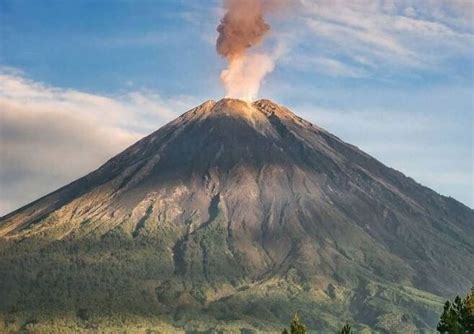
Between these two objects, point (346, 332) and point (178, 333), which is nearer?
point (346, 332)

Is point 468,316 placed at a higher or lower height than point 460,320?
higher

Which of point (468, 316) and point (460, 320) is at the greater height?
point (468, 316)

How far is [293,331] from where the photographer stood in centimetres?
5462

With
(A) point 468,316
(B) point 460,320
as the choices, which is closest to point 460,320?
(B) point 460,320

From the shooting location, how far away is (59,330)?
651ft

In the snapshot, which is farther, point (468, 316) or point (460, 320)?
point (460, 320)

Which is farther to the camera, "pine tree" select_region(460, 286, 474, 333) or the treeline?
"pine tree" select_region(460, 286, 474, 333)

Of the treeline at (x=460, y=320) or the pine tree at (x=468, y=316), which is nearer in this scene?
the treeline at (x=460, y=320)

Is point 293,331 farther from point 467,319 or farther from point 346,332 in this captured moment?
point 467,319

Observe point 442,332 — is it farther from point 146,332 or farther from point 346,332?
point 146,332

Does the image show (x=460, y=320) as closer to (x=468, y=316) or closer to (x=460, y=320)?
(x=460, y=320)

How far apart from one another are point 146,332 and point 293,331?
486 feet

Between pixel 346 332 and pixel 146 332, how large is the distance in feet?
486

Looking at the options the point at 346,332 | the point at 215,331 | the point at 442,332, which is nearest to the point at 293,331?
the point at 346,332
